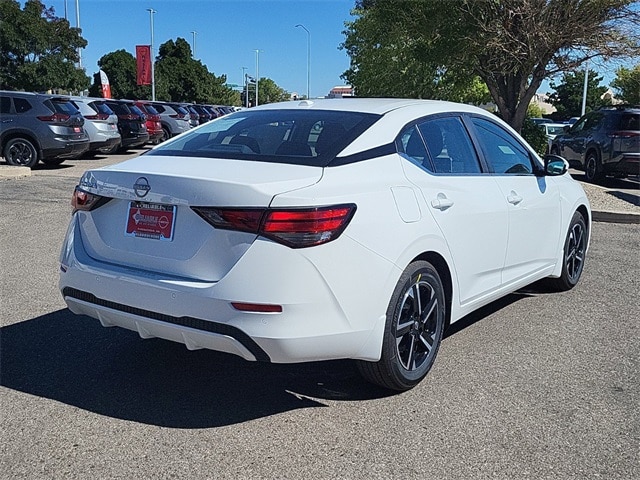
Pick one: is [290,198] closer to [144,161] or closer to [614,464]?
[144,161]

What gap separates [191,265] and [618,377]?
8.87 feet

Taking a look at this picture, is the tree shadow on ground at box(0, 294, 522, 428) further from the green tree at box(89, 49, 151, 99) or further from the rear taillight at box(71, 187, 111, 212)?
the green tree at box(89, 49, 151, 99)

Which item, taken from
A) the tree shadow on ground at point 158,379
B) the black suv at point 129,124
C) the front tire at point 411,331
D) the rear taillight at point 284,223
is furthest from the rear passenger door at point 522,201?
the black suv at point 129,124

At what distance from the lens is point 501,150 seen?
16.6 ft

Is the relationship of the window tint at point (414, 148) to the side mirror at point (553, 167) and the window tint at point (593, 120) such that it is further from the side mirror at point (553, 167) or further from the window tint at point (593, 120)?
the window tint at point (593, 120)

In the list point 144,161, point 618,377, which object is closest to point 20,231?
point 144,161

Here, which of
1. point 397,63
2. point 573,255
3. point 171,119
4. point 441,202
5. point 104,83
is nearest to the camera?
point 441,202

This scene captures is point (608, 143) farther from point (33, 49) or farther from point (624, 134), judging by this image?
point (33, 49)

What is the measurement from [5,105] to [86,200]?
13.3m

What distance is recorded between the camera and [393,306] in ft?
11.7

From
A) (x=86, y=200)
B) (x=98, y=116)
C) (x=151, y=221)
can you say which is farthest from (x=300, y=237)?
(x=98, y=116)

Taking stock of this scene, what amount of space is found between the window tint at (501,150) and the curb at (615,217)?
5930 millimetres

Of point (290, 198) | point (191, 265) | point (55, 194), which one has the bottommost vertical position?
point (55, 194)

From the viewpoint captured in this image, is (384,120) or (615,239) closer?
(384,120)
